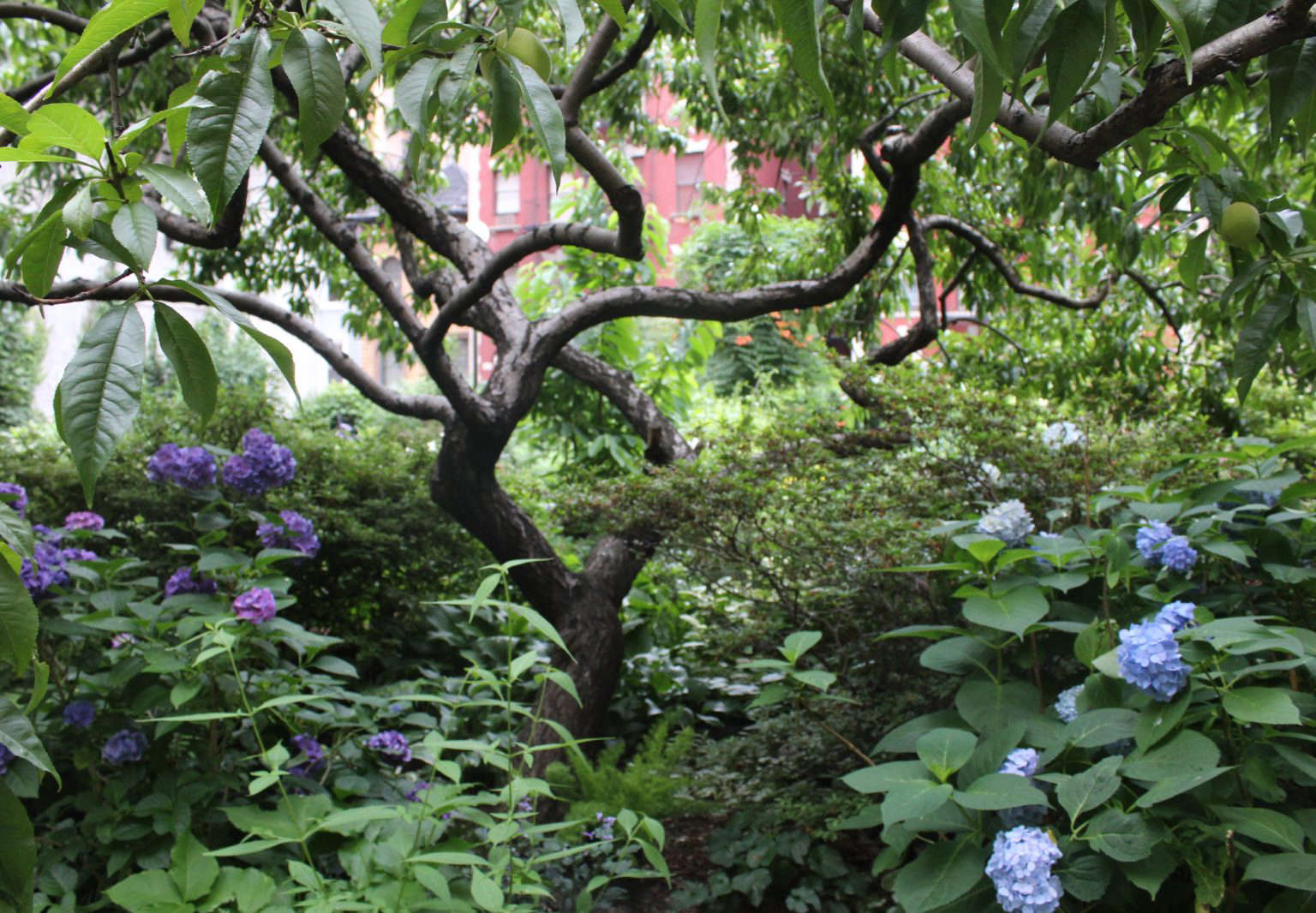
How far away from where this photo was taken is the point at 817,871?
285cm

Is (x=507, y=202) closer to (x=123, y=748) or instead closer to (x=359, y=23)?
(x=123, y=748)

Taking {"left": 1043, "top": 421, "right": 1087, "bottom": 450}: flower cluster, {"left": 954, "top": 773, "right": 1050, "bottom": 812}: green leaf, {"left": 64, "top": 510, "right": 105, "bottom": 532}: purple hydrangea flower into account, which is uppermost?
{"left": 1043, "top": 421, "right": 1087, "bottom": 450}: flower cluster

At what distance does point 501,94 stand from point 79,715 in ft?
8.07

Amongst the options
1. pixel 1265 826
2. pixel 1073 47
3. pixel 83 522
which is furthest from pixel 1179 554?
pixel 83 522

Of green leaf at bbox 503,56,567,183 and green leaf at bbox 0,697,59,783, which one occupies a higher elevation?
green leaf at bbox 503,56,567,183

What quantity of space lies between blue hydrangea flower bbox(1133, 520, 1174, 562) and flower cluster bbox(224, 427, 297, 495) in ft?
8.75

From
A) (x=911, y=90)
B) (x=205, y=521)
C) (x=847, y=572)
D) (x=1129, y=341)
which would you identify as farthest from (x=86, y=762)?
(x=1129, y=341)

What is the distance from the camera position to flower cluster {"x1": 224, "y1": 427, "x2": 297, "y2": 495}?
3355mm

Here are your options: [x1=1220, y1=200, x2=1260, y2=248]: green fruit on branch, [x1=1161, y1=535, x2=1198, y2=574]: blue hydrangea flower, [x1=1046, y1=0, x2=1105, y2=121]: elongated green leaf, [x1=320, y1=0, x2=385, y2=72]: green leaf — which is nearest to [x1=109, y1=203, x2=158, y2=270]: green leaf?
[x1=320, y1=0, x2=385, y2=72]: green leaf

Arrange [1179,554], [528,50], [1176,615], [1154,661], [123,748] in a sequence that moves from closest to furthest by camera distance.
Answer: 1. [528,50]
2. [1154,661]
3. [1176,615]
4. [1179,554]
5. [123,748]

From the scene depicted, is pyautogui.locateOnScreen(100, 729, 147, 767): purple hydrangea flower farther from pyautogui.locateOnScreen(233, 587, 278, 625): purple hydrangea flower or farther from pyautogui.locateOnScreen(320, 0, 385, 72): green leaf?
pyautogui.locateOnScreen(320, 0, 385, 72): green leaf

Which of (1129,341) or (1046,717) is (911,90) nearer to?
(1129,341)

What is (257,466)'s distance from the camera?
3.39 m

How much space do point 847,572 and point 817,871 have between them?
944 mm
